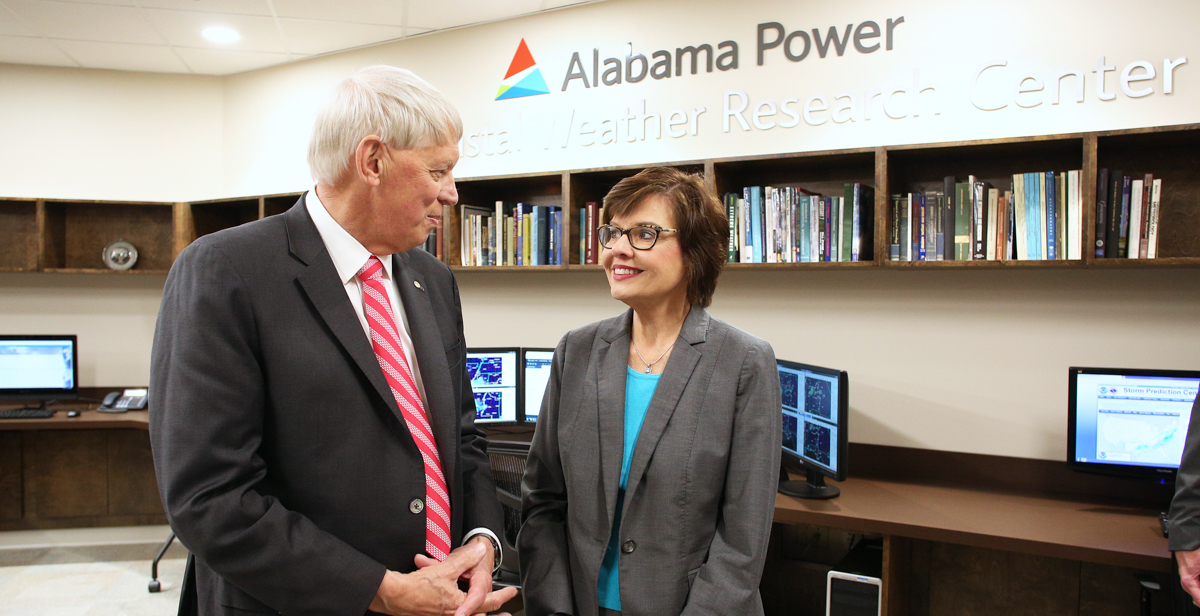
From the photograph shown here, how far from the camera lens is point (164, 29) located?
3.89 meters

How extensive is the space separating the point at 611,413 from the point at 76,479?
185 inches

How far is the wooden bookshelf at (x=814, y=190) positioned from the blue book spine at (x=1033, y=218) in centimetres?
6

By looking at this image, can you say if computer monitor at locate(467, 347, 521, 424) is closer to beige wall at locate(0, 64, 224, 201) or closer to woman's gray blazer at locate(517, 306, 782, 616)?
woman's gray blazer at locate(517, 306, 782, 616)

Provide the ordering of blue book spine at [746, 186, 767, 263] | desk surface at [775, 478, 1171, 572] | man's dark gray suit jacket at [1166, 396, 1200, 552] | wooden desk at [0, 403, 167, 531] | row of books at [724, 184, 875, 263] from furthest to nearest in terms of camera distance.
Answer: wooden desk at [0, 403, 167, 531] < blue book spine at [746, 186, 767, 263] < row of books at [724, 184, 875, 263] < desk surface at [775, 478, 1171, 572] < man's dark gray suit jacket at [1166, 396, 1200, 552]

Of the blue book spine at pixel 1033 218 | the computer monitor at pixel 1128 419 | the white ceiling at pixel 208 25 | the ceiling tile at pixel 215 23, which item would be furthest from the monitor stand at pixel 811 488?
the ceiling tile at pixel 215 23

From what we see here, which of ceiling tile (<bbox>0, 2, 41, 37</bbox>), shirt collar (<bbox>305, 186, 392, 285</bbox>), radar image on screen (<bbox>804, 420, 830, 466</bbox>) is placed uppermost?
ceiling tile (<bbox>0, 2, 41, 37</bbox>)

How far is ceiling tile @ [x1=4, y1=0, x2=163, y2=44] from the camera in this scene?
3.61 m

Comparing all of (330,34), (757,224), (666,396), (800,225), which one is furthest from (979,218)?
(330,34)

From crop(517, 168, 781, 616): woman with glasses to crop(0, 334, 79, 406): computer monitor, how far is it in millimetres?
4128

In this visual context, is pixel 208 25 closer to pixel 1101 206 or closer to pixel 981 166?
pixel 981 166

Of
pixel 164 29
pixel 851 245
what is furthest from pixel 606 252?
pixel 164 29

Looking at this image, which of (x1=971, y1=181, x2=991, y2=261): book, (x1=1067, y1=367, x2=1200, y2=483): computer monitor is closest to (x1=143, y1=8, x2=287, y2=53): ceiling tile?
(x1=971, y1=181, x2=991, y2=261): book

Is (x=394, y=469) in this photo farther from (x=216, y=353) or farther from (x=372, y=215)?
(x=372, y=215)

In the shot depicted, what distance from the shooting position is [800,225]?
2.82 meters
